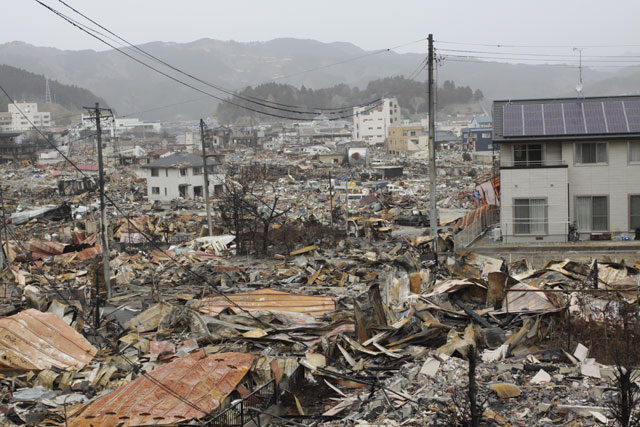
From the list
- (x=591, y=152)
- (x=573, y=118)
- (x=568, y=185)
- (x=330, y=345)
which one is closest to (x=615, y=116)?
(x=573, y=118)

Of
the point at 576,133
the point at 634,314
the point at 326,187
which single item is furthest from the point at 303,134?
the point at 634,314

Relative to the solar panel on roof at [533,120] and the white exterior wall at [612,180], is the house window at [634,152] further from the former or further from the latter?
the solar panel on roof at [533,120]

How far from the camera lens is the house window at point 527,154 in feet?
61.9

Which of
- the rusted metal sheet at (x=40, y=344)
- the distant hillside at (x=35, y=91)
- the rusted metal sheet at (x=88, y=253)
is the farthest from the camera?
the distant hillside at (x=35, y=91)

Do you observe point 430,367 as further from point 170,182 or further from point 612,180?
point 170,182

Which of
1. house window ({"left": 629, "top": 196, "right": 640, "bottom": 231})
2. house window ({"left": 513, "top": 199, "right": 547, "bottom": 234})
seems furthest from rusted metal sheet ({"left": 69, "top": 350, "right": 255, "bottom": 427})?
house window ({"left": 629, "top": 196, "right": 640, "bottom": 231})

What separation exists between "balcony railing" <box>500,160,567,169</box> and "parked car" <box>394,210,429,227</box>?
35.4ft

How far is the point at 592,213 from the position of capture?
1888 centimetres

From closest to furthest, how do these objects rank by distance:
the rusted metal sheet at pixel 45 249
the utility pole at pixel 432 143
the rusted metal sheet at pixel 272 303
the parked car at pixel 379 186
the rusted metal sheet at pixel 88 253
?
the rusted metal sheet at pixel 272 303, the utility pole at pixel 432 143, the rusted metal sheet at pixel 88 253, the rusted metal sheet at pixel 45 249, the parked car at pixel 379 186

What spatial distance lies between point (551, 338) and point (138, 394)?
5.72 metres

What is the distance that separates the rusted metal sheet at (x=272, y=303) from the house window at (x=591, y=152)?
8988 millimetres

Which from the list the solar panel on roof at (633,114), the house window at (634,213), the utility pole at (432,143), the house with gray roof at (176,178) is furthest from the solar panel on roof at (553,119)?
the house with gray roof at (176,178)

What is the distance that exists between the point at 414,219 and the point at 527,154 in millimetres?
11527

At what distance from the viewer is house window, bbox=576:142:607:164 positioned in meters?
18.6
